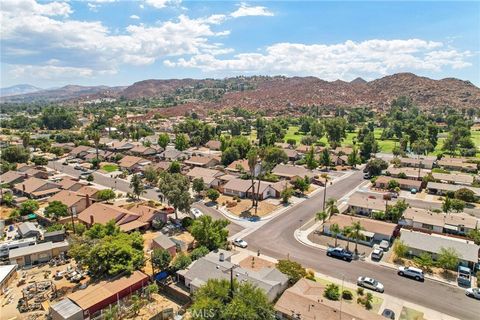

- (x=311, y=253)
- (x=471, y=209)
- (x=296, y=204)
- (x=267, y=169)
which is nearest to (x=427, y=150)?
(x=471, y=209)

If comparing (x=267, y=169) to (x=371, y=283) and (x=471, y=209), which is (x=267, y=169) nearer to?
(x=471, y=209)

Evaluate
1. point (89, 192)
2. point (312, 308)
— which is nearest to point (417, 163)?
point (312, 308)

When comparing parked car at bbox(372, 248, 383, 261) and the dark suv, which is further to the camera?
the dark suv

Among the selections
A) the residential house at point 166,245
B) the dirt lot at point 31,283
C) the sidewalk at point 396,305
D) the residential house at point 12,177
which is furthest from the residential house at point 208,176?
the sidewalk at point 396,305

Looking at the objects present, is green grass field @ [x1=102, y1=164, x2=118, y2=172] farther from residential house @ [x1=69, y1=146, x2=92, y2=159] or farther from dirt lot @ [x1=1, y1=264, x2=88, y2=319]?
dirt lot @ [x1=1, y1=264, x2=88, y2=319]

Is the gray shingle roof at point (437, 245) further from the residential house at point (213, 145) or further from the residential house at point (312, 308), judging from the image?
the residential house at point (213, 145)

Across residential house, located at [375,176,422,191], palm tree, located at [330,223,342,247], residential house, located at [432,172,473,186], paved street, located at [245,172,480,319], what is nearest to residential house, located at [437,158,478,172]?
residential house, located at [432,172,473,186]

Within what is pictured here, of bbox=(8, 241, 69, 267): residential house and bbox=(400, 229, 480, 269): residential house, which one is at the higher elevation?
bbox=(400, 229, 480, 269): residential house
